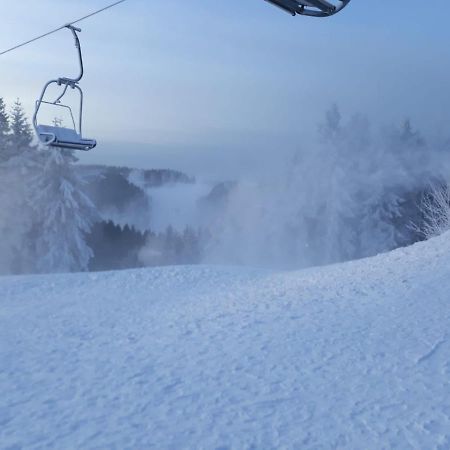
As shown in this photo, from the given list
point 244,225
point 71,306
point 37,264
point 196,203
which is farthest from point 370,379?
point 196,203

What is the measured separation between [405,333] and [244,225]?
3980cm

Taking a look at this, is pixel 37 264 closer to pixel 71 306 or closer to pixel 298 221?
pixel 71 306

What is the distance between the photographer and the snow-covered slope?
5.69 meters

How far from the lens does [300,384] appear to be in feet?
22.9

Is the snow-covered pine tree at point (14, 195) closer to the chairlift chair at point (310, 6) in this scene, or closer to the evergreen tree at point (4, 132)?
the evergreen tree at point (4, 132)

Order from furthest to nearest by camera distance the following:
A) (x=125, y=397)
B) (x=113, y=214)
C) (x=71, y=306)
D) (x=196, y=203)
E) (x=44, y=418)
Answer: (x=196, y=203) < (x=113, y=214) < (x=71, y=306) < (x=125, y=397) < (x=44, y=418)

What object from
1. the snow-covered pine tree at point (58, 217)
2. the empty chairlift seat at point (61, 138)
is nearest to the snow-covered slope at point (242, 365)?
the empty chairlift seat at point (61, 138)

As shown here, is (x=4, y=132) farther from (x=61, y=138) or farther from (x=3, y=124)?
(x=61, y=138)

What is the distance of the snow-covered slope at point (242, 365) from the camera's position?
18.7ft

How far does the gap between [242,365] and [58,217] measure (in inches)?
905

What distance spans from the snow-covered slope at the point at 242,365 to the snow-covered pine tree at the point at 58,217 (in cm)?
1475

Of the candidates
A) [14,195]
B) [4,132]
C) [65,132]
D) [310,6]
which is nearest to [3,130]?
[4,132]

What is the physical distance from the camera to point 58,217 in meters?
28.3

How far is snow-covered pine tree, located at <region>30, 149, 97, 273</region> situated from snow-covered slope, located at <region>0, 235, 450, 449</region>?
1475 centimetres
